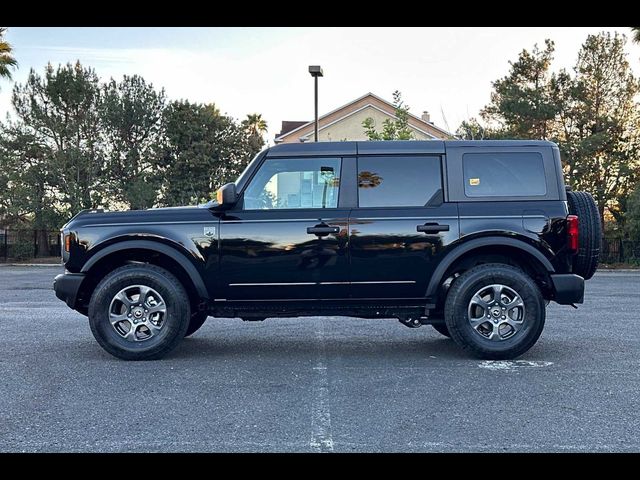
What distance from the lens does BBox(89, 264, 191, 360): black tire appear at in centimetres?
589

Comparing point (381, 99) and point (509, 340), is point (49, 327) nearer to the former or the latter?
point (509, 340)

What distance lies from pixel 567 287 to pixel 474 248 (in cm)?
94

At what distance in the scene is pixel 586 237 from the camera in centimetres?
605

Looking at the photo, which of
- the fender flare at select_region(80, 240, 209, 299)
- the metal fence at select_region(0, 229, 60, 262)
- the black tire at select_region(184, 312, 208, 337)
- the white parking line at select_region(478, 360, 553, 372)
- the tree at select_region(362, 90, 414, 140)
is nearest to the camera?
the white parking line at select_region(478, 360, 553, 372)

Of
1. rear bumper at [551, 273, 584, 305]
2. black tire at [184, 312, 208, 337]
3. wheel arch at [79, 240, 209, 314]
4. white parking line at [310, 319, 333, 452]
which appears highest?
wheel arch at [79, 240, 209, 314]

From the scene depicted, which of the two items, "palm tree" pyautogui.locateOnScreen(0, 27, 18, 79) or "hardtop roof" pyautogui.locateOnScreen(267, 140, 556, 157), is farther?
"palm tree" pyautogui.locateOnScreen(0, 27, 18, 79)

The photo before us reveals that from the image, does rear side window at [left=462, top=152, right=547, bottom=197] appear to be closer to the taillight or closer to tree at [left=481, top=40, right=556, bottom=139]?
the taillight

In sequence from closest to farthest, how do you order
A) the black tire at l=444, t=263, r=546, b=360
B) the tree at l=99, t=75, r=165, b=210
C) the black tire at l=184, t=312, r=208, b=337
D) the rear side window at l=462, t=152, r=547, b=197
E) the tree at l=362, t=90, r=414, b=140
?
1. the black tire at l=444, t=263, r=546, b=360
2. the rear side window at l=462, t=152, r=547, b=197
3. the black tire at l=184, t=312, r=208, b=337
4. the tree at l=362, t=90, r=414, b=140
5. the tree at l=99, t=75, r=165, b=210

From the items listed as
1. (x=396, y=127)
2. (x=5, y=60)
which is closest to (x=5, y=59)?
(x=5, y=60)

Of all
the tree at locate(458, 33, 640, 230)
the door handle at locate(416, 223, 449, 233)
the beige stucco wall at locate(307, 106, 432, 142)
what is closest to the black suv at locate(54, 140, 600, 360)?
the door handle at locate(416, 223, 449, 233)

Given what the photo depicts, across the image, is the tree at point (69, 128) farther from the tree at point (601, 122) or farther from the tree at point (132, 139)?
the tree at point (601, 122)

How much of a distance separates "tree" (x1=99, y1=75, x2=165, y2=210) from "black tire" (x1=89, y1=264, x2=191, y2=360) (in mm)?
26370

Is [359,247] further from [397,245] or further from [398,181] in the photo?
[398,181]
